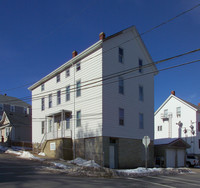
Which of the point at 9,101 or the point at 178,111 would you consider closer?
the point at 178,111

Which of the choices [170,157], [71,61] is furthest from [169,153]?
[71,61]

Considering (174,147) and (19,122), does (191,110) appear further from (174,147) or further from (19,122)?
(19,122)

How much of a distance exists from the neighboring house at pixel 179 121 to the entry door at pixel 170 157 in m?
13.2

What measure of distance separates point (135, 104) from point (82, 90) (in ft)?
17.7

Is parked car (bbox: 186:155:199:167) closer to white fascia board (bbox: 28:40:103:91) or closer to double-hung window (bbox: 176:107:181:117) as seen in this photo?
double-hung window (bbox: 176:107:181:117)

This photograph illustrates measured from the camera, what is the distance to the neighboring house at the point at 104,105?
2288 centimetres

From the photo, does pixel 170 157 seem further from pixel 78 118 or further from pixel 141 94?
pixel 78 118

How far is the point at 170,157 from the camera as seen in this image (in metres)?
29.0

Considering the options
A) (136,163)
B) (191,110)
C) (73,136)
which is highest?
(191,110)

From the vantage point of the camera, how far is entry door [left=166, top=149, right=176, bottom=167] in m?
28.5

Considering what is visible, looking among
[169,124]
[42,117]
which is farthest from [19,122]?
[169,124]

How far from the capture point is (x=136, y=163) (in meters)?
25.0

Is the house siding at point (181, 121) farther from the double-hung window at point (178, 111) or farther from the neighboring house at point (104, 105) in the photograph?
the neighboring house at point (104, 105)

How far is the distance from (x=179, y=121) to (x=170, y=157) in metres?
15.8
